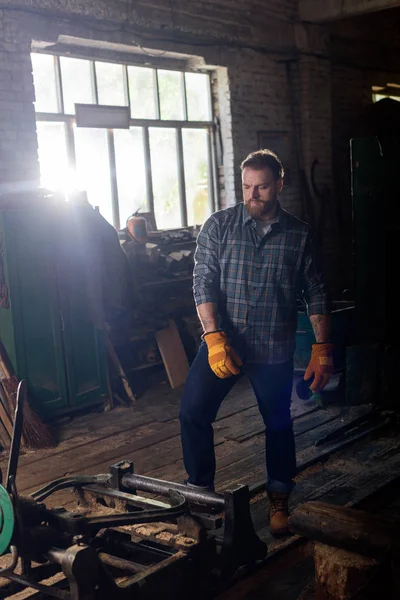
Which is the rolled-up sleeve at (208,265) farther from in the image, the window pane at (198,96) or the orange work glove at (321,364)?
the window pane at (198,96)

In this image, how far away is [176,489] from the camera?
3133 mm

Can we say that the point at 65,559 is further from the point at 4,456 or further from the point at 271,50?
the point at 271,50

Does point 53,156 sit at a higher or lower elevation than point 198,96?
lower

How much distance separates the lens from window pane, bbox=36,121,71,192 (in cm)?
676

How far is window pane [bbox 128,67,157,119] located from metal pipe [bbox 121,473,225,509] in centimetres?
517

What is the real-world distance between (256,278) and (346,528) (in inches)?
60.7

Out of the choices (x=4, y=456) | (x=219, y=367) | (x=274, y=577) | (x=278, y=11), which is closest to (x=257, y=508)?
(x=274, y=577)

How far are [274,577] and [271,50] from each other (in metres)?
7.13

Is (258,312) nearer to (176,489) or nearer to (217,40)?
(176,489)

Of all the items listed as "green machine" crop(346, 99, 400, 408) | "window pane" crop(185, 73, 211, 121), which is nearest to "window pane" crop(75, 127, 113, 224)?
"window pane" crop(185, 73, 211, 121)

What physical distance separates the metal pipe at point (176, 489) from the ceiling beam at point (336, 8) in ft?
23.6

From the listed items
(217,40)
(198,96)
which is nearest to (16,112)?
(198,96)

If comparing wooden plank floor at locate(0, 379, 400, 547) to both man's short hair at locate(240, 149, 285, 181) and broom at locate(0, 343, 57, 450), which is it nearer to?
broom at locate(0, 343, 57, 450)

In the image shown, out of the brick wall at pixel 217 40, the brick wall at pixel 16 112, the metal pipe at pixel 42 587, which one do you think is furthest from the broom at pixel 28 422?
the metal pipe at pixel 42 587
